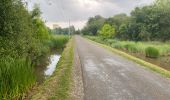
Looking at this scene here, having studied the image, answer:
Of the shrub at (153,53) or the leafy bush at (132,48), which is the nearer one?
the shrub at (153,53)

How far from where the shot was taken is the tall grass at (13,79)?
922cm

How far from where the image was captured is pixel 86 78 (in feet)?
47.2

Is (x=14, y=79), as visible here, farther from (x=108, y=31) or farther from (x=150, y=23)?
(x=108, y=31)

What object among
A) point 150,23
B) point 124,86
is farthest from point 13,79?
point 150,23

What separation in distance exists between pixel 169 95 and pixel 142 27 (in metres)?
48.5

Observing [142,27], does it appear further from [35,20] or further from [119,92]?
[119,92]

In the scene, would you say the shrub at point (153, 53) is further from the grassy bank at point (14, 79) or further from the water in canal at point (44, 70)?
the grassy bank at point (14, 79)

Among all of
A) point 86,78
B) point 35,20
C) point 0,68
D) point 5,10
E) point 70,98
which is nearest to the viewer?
point 0,68

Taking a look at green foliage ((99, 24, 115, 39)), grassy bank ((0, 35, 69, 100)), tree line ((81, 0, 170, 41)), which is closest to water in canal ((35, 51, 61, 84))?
grassy bank ((0, 35, 69, 100))

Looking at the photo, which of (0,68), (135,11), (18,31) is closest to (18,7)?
(18,31)

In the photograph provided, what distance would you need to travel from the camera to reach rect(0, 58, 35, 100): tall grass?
30.2ft

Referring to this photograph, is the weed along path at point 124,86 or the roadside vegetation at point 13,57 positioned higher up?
the roadside vegetation at point 13,57

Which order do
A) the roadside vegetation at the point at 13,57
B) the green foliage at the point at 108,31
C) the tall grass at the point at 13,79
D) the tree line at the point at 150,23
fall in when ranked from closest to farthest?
the tall grass at the point at 13,79, the roadside vegetation at the point at 13,57, the tree line at the point at 150,23, the green foliage at the point at 108,31

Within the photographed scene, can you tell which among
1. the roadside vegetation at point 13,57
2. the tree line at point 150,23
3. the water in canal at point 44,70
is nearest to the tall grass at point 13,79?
the roadside vegetation at point 13,57
